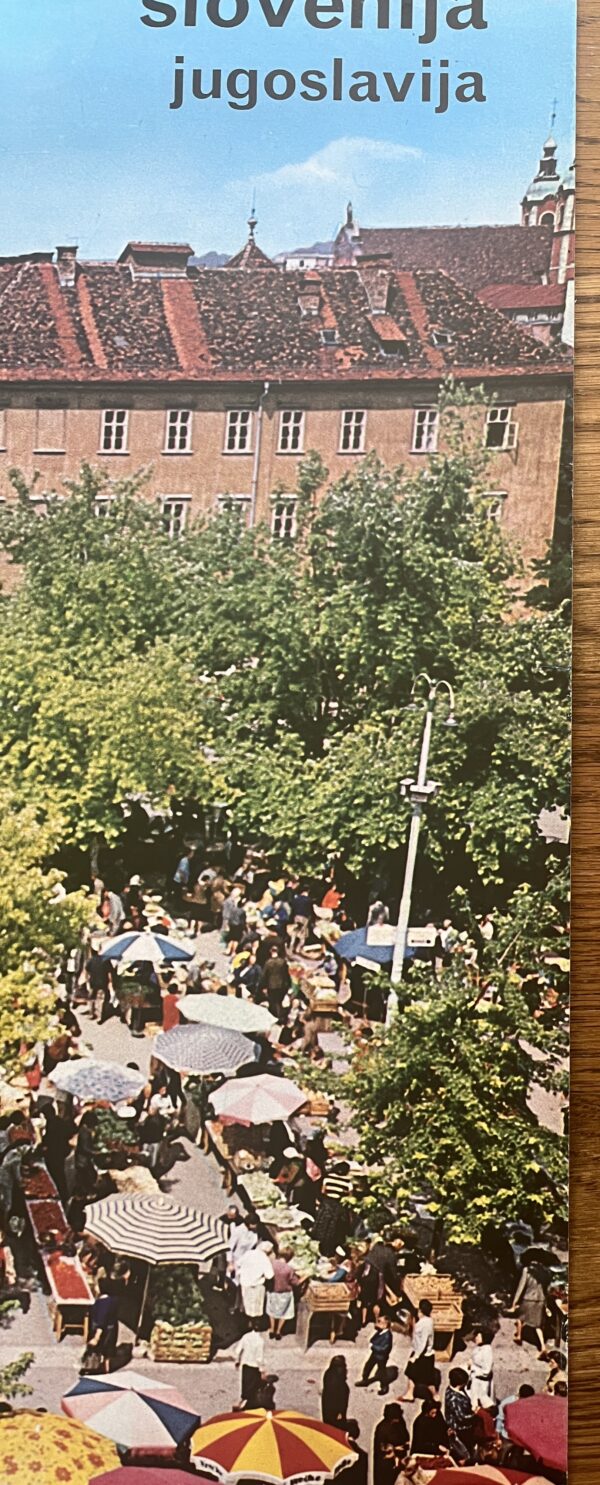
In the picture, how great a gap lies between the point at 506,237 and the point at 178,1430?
5.50m

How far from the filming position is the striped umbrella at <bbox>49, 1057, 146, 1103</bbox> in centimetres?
662

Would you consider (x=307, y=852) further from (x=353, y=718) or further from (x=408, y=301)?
(x=408, y=301)

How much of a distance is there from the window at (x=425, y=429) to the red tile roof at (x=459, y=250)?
0.61m

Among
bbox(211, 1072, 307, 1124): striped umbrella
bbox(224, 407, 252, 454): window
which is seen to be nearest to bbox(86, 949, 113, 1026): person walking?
bbox(211, 1072, 307, 1124): striped umbrella

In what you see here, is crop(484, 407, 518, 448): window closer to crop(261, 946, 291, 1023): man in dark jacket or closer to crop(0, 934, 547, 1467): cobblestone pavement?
crop(261, 946, 291, 1023): man in dark jacket

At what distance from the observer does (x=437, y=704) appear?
22.3ft

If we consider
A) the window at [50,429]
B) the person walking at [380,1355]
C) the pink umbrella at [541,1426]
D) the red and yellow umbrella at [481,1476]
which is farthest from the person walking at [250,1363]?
the window at [50,429]

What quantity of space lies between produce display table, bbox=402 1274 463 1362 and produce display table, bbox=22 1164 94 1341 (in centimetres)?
143

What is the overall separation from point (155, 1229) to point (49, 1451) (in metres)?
1.01

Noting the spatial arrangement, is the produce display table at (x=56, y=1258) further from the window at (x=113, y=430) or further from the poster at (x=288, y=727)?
the window at (x=113, y=430)

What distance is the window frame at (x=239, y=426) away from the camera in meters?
6.76

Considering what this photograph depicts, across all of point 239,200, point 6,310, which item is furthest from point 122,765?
point 239,200

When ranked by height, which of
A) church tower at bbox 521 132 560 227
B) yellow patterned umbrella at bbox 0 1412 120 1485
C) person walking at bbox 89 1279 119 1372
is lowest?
yellow patterned umbrella at bbox 0 1412 120 1485

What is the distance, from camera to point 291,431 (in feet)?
22.2
